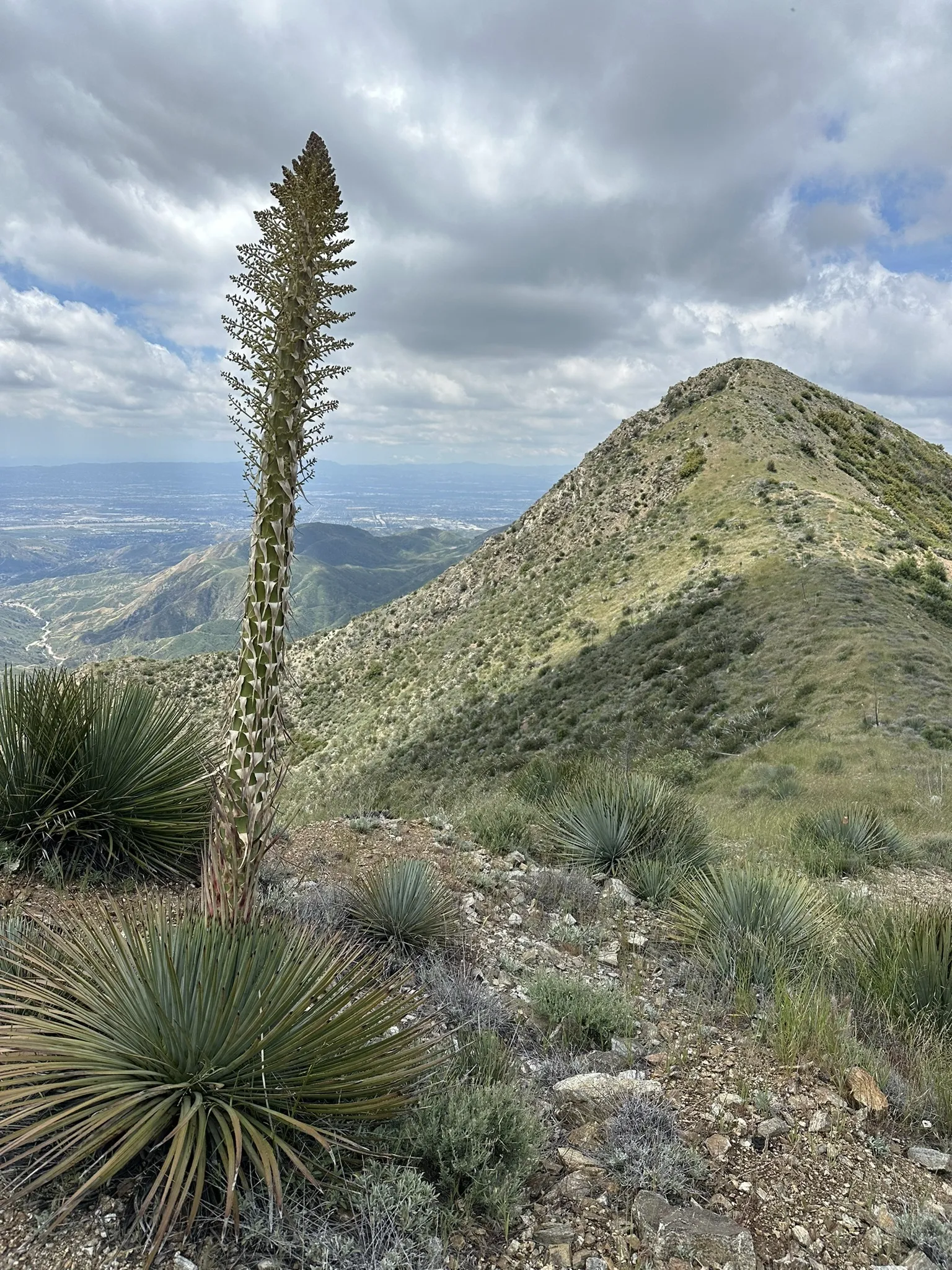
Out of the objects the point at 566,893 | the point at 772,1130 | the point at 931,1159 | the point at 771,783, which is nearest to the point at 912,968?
the point at 931,1159

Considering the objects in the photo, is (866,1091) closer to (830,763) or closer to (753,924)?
(753,924)

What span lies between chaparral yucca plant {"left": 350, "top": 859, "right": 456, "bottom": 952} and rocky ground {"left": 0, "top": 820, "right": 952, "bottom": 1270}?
43 centimetres

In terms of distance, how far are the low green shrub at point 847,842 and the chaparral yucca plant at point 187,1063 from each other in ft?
21.3

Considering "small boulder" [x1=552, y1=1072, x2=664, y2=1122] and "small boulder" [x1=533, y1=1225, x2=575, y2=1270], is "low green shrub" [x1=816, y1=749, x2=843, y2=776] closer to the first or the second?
"small boulder" [x1=552, y1=1072, x2=664, y2=1122]

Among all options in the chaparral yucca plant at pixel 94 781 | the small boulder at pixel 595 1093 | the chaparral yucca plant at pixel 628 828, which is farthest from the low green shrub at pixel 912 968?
the chaparral yucca plant at pixel 94 781

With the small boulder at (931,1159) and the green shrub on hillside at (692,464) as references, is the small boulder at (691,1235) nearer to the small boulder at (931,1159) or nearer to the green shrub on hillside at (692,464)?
the small boulder at (931,1159)

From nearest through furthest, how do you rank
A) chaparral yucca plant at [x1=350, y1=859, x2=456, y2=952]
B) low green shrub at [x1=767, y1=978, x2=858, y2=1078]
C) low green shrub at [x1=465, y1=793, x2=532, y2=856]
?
low green shrub at [x1=767, y1=978, x2=858, y2=1078]
chaparral yucca plant at [x1=350, y1=859, x2=456, y2=952]
low green shrub at [x1=465, y1=793, x2=532, y2=856]

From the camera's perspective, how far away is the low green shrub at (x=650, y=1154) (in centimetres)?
263

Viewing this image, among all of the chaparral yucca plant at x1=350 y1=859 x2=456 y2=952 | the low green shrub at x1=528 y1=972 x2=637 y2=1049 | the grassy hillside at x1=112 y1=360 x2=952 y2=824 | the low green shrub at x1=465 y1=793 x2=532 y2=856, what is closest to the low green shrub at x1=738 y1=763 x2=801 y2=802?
the grassy hillside at x1=112 y1=360 x2=952 y2=824

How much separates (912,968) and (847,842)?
437 centimetres

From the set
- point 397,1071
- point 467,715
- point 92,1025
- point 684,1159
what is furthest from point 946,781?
point 467,715

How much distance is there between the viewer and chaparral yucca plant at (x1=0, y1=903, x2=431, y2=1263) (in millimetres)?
2154

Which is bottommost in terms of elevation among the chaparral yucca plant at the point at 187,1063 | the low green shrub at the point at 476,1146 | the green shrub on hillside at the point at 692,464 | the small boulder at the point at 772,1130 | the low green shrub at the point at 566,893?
the low green shrub at the point at 566,893

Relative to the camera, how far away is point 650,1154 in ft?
8.91
